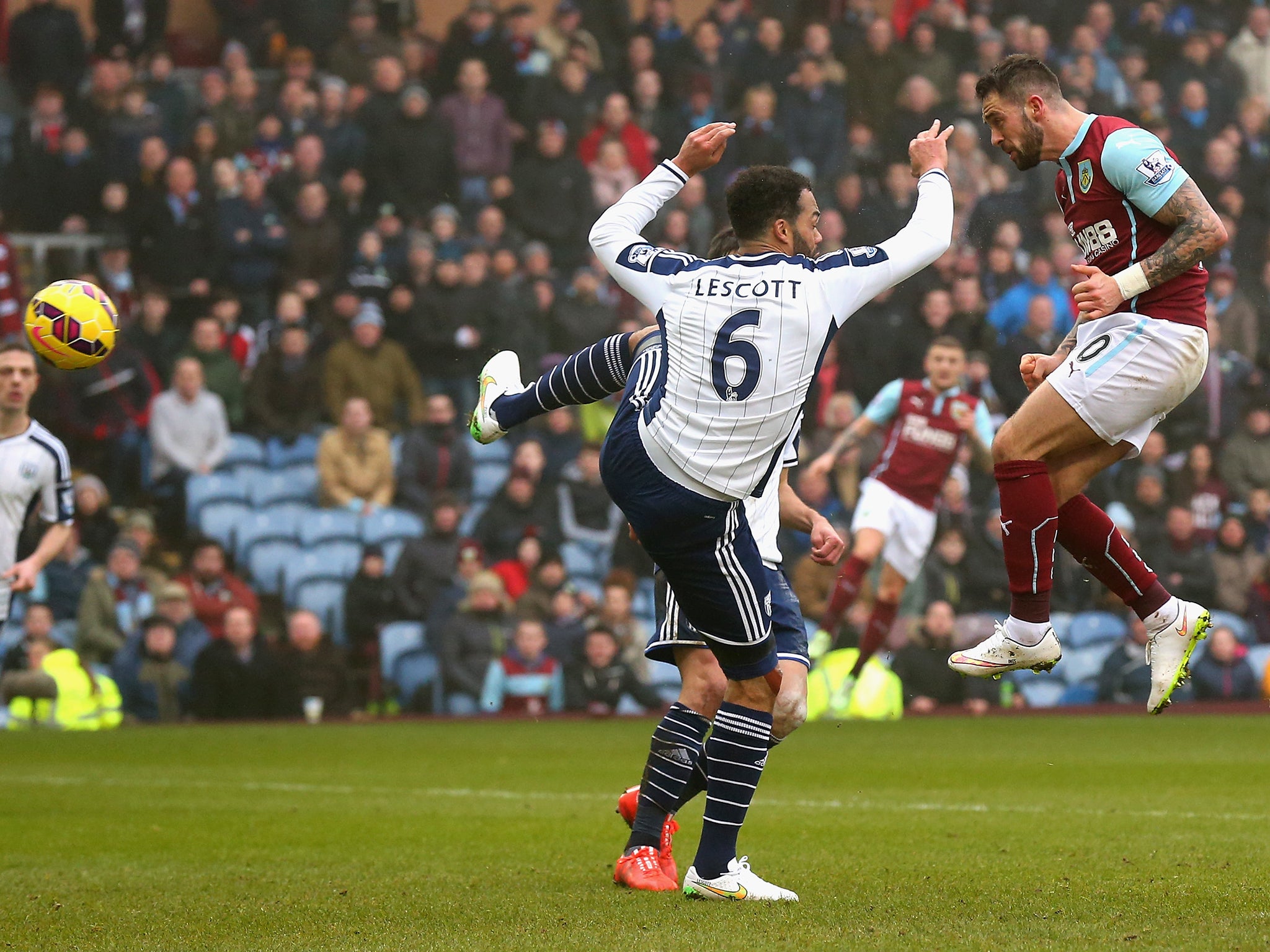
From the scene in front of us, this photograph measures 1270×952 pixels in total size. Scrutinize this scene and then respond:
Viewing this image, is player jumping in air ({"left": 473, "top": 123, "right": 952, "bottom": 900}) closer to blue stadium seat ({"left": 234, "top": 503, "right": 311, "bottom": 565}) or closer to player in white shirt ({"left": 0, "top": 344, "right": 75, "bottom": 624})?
player in white shirt ({"left": 0, "top": 344, "right": 75, "bottom": 624})

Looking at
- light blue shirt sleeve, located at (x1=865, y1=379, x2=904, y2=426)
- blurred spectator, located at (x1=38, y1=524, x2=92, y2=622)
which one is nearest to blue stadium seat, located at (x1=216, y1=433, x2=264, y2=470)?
blurred spectator, located at (x1=38, y1=524, x2=92, y2=622)

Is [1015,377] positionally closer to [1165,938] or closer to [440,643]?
[440,643]

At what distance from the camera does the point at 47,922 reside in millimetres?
5230

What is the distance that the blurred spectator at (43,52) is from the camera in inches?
659

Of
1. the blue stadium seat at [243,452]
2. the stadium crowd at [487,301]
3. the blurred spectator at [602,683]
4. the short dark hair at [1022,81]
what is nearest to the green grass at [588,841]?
the blurred spectator at [602,683]

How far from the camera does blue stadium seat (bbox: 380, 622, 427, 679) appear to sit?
14203 mm

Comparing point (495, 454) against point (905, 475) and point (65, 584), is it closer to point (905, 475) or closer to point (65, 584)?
point (65, 584)

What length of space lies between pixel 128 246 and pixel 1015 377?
8.54 m

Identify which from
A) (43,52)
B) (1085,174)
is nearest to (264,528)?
(43,52)

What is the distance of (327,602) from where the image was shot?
565 inches

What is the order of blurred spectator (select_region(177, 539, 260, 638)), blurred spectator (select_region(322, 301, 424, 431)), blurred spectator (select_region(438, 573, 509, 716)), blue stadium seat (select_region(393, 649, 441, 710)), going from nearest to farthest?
blurred spectator (select_region(177, 539, 260, 638)), blurred spectator (select_region(438, 573, 509, 716)), blue stadium seat (select_region(393, 649, 441, 710)), blurred spectator (select_region(322, 301, 424, 431))

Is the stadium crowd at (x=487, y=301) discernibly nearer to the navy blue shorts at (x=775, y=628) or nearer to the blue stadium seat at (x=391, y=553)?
the blue stadium seat at (x=391, y=553)

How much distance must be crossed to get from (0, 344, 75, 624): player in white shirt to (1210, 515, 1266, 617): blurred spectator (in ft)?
34.4

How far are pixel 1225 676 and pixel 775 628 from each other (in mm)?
9986
